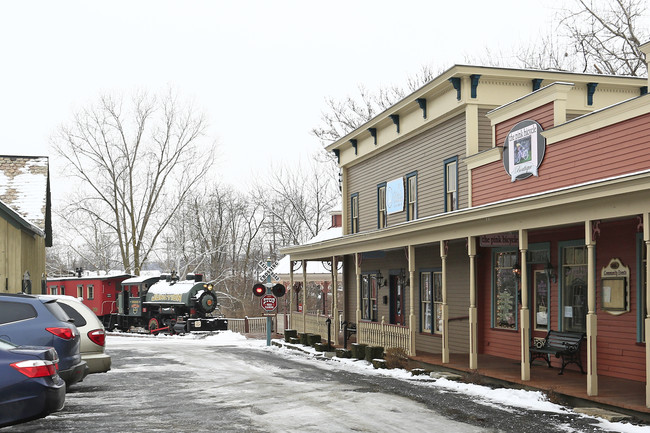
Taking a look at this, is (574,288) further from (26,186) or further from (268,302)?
(26,186)

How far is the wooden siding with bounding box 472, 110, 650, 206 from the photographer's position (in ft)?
41.5

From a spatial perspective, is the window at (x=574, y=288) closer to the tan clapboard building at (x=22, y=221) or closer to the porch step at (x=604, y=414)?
the porch step at (x=604, y=414)

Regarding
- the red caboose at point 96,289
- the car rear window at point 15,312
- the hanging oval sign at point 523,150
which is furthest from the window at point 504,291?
the red caboose at point 96,289

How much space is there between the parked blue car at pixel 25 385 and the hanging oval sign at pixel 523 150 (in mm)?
10706

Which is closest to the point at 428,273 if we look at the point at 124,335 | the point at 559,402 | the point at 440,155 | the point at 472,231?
the point at 440,155

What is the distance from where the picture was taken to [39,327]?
1100 centimetres

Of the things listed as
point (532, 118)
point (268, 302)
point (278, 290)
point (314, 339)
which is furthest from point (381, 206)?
point (532, 118)

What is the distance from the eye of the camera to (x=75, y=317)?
44.5 feet

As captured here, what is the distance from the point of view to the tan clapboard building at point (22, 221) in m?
Answer: 19.4

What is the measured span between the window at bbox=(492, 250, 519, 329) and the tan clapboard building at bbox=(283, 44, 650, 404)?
47mm

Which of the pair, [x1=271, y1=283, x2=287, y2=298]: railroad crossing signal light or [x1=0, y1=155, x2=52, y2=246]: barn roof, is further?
[x1=271, y1=283, x2=287, y2=298]: railroad crossing signal light

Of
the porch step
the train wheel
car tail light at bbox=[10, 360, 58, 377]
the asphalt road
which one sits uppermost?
car tail light at bbox=[10, 360, 58, 377]

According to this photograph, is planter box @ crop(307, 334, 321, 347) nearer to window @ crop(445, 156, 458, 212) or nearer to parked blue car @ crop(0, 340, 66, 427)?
window @ crop(445, 156, 458, 212)

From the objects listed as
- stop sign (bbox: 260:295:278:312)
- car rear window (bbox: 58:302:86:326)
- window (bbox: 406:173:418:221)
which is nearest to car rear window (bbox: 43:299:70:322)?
car rear window (bbox: 58:302:86:326)
